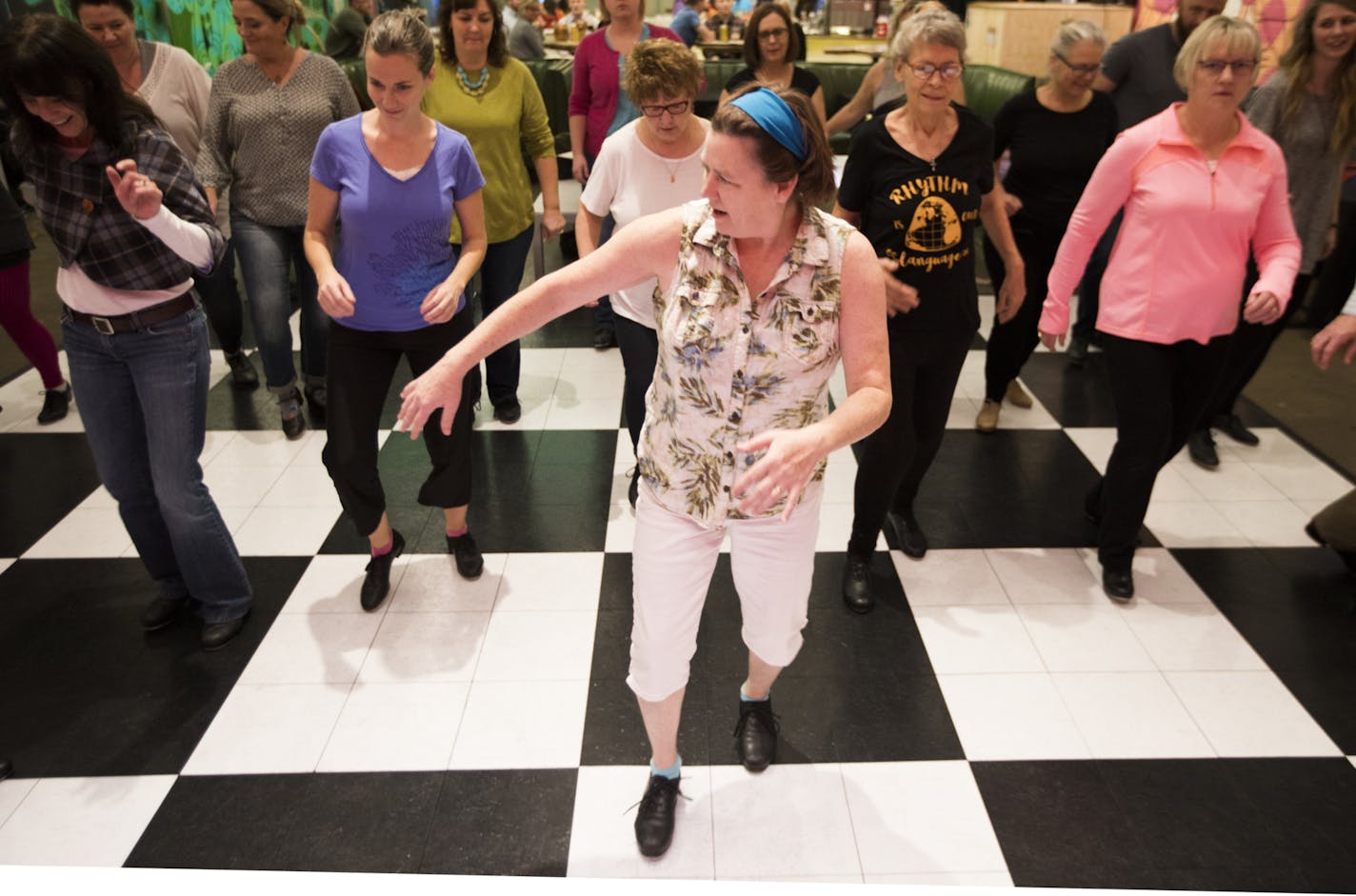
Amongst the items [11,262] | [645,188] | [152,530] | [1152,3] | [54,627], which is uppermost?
[1152,3]

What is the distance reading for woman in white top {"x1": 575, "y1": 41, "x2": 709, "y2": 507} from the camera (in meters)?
2.43

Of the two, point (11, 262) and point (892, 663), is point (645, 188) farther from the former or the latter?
point (11, 262)

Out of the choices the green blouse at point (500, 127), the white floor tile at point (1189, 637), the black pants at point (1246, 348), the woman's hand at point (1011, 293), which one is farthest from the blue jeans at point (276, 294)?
the black pants at point (1246, 348)

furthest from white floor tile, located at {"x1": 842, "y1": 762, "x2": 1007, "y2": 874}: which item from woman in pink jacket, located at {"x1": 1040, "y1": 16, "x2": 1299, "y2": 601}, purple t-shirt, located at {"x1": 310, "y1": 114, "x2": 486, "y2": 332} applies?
purple t-shirt, located at {"x1": 310, "y1": 114, "x2": 486, "y2": 332}

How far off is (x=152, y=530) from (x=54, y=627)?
1.40ft

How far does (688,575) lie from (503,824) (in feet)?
2.46

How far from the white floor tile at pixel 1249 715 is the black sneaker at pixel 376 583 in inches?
83.8

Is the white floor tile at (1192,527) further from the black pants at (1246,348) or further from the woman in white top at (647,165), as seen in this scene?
the woman in white top at (647,165)

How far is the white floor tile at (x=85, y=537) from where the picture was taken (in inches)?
114

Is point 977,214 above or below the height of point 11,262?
above

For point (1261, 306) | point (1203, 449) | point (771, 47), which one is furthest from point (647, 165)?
point (1203, 449)

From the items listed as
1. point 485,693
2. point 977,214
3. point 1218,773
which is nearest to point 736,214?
point 977,214

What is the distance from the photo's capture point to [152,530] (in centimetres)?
250

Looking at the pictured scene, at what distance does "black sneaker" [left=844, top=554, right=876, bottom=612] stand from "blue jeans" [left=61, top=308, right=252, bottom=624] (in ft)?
5.53
